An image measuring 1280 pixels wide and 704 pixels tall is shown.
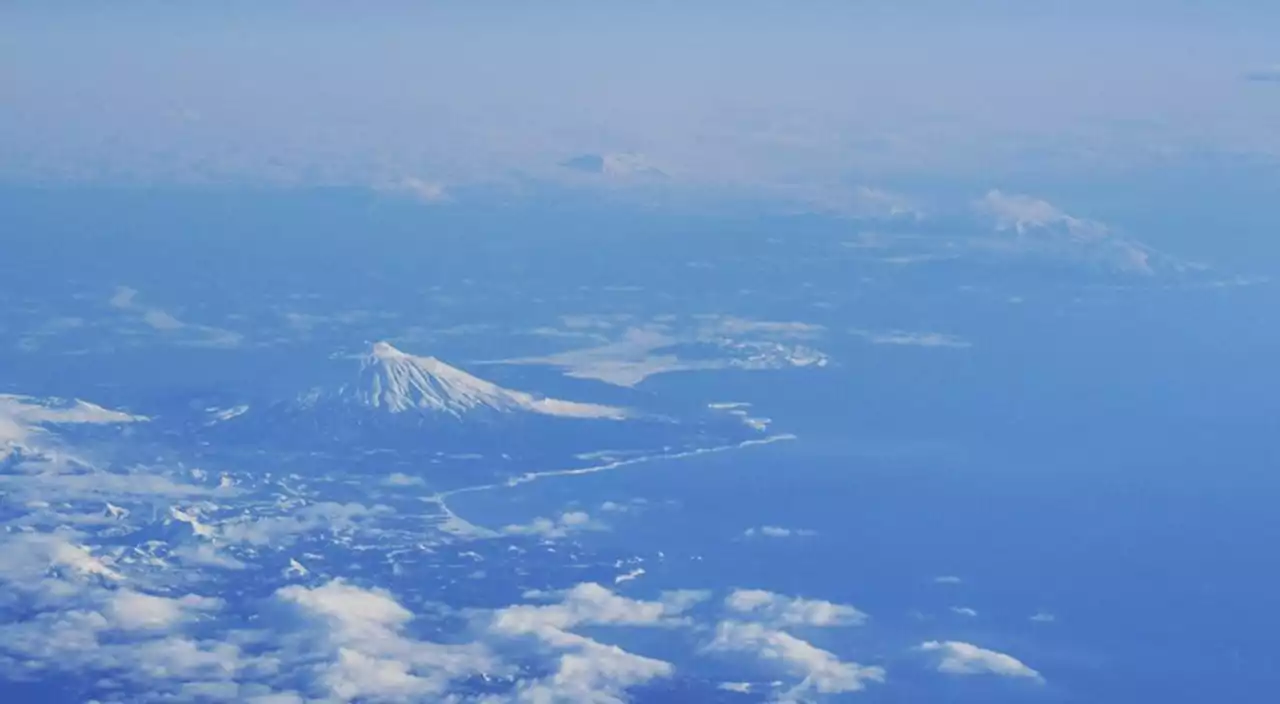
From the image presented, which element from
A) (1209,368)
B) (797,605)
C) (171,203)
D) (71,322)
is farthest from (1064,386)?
(171,203)

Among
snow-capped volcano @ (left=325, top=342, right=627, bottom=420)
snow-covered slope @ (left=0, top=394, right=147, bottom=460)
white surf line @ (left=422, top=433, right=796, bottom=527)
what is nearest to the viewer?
white surf line @ (left=422, top=433, right=796, bottom=527)

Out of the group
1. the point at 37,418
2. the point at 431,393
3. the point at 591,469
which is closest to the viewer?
the point at 591,469

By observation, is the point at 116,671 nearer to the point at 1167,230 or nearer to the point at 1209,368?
the point at 1209,368

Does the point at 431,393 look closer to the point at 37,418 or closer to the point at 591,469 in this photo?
the point at 591,469

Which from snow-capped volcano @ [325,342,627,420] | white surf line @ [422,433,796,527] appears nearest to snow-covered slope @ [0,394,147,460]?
snow-capped volcano @ [325,342,627,420]

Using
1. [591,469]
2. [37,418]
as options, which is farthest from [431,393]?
[37,418]

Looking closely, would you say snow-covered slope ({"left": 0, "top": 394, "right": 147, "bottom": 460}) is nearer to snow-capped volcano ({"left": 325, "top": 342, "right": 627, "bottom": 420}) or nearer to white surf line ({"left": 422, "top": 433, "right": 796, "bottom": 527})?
snow-capped volcano ({"left": 325, "top": 342, "right": 627, "bottom": 420})
